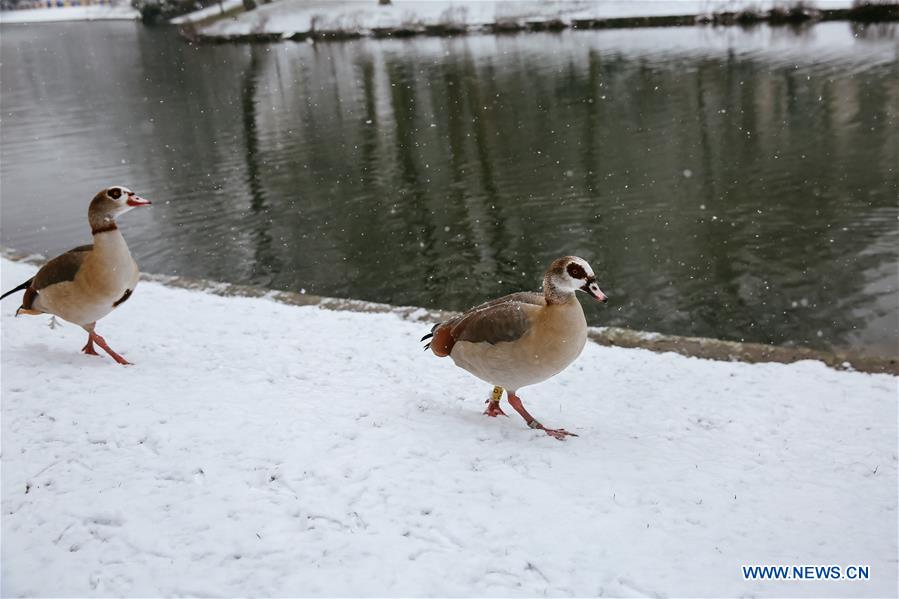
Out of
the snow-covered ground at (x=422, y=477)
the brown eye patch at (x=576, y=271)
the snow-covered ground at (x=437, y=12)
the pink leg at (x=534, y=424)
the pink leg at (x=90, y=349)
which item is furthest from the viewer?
the snow-covered ground at (x=437, y=12)

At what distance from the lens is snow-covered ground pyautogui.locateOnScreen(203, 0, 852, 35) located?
41.0 metres

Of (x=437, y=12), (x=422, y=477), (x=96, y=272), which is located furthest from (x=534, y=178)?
(x=437, y=12)

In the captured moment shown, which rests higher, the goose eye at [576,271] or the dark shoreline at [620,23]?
the dark shoreline at [620,23]

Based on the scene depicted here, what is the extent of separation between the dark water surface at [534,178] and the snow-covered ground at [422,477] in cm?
351

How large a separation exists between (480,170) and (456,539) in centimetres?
1493

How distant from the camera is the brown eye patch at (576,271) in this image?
5.76 meters

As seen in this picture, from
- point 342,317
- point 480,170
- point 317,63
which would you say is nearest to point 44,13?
point 317,63

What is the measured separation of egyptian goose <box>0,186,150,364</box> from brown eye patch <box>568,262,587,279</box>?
4.22 metres

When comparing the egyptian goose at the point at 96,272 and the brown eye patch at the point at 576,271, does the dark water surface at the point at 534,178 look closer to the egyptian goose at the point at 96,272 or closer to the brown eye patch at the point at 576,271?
the egyptian goose at the point at 96,272

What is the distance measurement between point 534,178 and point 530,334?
40.5ft

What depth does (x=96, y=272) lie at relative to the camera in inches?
281

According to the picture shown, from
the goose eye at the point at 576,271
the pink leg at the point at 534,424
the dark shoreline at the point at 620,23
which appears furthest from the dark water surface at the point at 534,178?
the goose eye at the point at 576,271

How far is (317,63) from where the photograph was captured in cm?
4053

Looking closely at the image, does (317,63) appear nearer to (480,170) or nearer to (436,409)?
(480,170)
